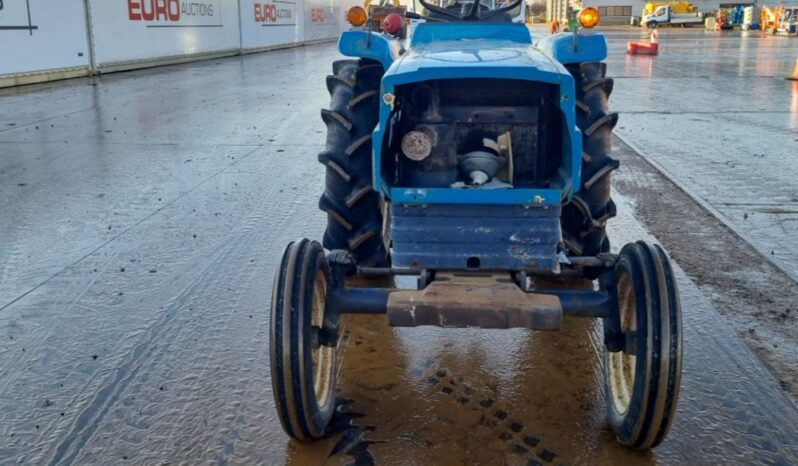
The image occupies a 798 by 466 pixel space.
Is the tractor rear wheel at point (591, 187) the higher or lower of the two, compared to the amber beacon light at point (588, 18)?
lower

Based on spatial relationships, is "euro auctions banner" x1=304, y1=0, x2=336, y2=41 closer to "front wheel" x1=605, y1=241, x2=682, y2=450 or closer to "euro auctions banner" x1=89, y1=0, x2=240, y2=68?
"euro auctions banner" x1=89, y1=0, x2=240, y2=68

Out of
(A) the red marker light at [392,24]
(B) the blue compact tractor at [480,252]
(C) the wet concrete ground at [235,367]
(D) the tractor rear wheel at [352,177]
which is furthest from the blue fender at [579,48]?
(C) the wet concrete ground at [235,367]

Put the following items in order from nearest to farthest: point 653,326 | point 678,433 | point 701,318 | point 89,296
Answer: point 653,326
point 678,433
point 701,318
point 89,296

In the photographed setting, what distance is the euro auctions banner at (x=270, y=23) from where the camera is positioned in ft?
90.7

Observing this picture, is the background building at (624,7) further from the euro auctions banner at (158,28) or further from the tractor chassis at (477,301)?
the tractor chassis at (477,301)

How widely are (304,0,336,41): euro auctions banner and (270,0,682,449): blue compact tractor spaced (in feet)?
111

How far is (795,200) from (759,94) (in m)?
8.60

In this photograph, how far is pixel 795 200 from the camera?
6504mm

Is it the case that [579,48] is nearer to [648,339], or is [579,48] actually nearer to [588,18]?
[588,18]

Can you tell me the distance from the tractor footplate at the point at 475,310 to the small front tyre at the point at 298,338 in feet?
1.12

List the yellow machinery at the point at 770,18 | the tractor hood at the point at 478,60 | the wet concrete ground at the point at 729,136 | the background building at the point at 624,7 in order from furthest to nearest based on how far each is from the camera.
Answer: the background building at the point at 624,7, the yellow machinery at the point at 770,18, the wet concrete ground at the point at 729,136, the tractor hood at the point at 478,60

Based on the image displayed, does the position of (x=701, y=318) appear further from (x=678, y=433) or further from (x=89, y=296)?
(x=89, y=296)

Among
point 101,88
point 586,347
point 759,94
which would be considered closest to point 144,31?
point 101,88

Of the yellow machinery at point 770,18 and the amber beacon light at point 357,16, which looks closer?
the amber beacon light at point 357,16
